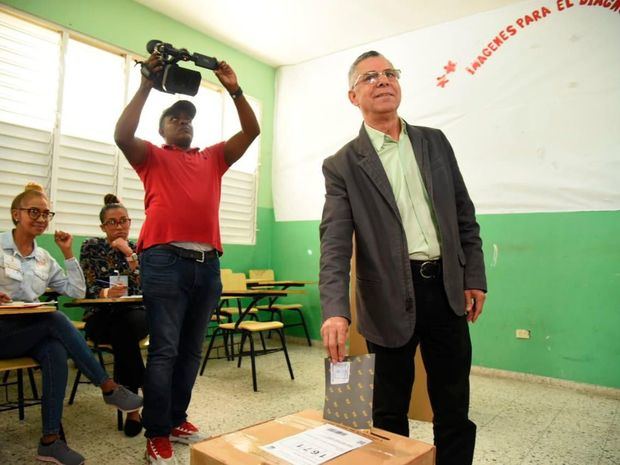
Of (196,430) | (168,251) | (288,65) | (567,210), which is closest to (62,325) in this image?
(168,251)

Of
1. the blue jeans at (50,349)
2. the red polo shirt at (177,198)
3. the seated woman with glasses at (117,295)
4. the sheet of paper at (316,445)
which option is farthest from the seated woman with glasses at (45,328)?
the sheet of paper at (316,445)

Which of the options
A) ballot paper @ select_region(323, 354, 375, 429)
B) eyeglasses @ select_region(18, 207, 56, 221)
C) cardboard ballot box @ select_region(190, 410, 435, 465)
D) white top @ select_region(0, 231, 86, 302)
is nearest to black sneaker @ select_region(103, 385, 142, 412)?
A: white top @ select_region(0, 231, 86, 302)

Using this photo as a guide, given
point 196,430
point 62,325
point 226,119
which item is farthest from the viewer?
point 226,119

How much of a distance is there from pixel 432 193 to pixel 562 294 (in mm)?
2845

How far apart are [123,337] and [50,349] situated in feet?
1.27

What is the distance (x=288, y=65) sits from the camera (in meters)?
5.46

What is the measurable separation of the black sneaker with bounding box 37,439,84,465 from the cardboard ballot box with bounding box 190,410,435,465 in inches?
47.3

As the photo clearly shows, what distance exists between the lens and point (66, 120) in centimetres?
366

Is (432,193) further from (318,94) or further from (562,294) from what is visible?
(318,94)

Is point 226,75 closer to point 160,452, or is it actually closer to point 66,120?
point 160,452

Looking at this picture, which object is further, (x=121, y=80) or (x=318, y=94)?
(x=318, y=94)

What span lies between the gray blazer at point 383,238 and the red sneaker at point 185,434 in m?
1.28

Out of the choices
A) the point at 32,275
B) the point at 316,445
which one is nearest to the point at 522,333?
the point at 316,445

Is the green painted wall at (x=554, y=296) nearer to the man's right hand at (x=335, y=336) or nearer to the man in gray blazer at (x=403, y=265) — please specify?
the man in gray blazer at (x=403, y=265)
